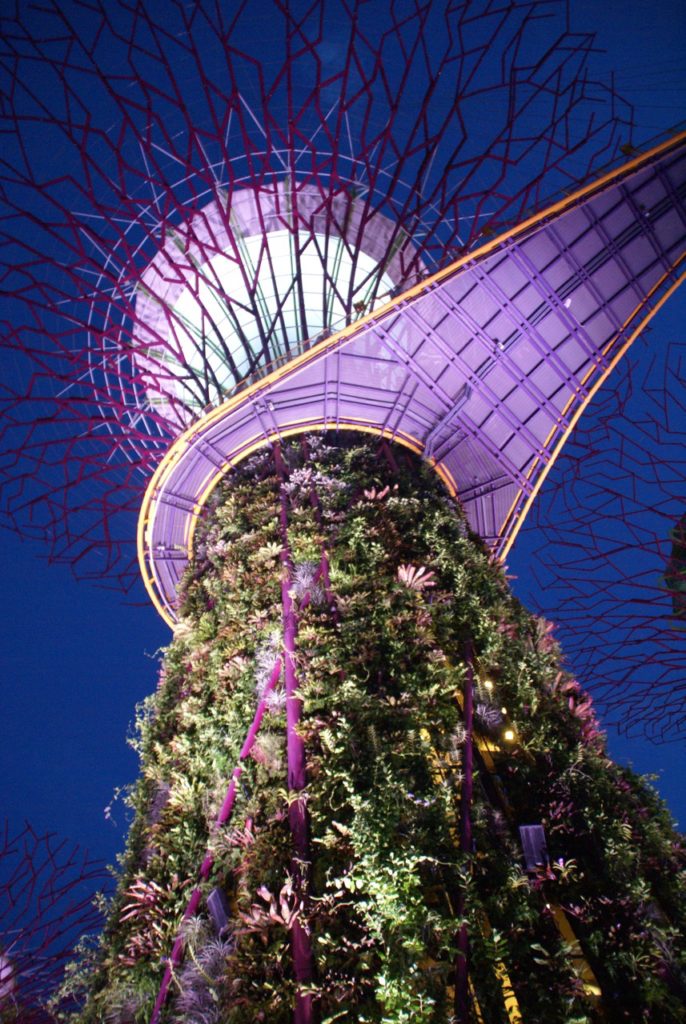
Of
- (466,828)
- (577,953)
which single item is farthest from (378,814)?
(577,953)

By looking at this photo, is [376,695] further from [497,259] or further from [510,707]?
[497,259]

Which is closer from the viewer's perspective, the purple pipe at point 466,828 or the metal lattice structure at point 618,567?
the purple pipe at point 466,828

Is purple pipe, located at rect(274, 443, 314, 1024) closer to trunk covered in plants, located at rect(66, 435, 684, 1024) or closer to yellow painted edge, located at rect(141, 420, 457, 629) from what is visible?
trunk covered in plants, located at rect(66, 435, 684, 1024)

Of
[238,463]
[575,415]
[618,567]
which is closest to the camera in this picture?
[238,463]

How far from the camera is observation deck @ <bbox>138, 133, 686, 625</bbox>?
7.56m

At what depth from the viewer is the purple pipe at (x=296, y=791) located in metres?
3.17

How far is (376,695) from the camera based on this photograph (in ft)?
14.6

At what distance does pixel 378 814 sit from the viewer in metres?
3.69

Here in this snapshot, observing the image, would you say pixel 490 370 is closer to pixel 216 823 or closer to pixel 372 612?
pixel 372 612

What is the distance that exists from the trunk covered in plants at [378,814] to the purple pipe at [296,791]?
2cm

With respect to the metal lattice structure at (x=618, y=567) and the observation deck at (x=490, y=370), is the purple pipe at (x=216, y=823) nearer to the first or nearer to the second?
the metal lattice structure at (x=618, y=567)

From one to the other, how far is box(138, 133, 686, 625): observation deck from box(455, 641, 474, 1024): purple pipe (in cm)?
403

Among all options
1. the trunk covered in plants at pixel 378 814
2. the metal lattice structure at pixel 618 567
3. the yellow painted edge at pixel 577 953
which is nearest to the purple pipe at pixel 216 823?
the trunk covered in plants at pixel 378 814

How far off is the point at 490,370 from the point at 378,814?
21.9 feet
